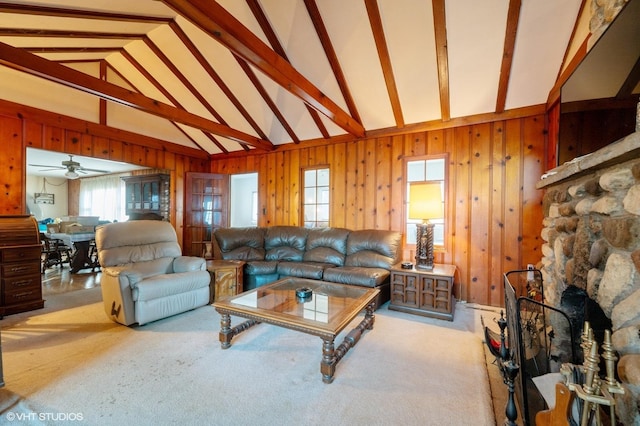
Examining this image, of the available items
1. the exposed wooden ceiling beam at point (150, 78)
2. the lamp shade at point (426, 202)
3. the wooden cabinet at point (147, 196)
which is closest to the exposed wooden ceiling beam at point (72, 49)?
the exposed wooden ceiling beam at point (150, 78)

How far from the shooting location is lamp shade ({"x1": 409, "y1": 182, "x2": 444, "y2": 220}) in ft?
10.2

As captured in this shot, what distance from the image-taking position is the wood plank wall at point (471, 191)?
3.29 m

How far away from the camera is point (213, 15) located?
1860 millimetres

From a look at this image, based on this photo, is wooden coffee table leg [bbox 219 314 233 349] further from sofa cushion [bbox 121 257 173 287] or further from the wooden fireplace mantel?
the wooden fireplace mantel

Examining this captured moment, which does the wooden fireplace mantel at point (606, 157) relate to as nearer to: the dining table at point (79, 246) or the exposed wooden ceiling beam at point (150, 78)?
the exposed wooden ceiling beam at point (150, 78)

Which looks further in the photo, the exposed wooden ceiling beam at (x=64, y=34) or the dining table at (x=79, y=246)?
the dining table at (x=79, y=246)

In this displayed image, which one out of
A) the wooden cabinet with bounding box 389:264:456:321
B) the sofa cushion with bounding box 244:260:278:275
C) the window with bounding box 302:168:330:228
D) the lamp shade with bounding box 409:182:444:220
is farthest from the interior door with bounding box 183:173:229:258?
the lamp shade with bounding box 409:182:444:220

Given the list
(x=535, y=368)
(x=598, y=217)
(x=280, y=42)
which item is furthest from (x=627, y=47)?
(x=280, y=42)

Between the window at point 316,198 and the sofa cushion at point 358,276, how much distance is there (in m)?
1.47

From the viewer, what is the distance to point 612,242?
124 cm

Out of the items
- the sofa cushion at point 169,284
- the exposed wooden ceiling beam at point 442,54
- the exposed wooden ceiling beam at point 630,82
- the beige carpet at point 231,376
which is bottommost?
the beige carpet at point 231,376

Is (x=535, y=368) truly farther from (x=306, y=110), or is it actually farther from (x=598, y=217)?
(x=306, y=110)

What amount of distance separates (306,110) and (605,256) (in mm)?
3793

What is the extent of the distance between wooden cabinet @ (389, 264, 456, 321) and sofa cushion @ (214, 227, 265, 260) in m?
2.15
